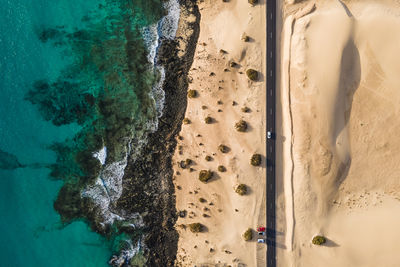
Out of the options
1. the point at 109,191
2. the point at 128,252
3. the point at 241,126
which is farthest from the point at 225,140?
the point at 128,252

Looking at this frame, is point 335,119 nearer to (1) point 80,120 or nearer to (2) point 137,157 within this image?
(2) point 137,157

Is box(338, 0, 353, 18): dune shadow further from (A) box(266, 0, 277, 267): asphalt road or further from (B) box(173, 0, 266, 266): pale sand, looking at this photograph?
(B) box(173, 0, 266, 266): pale sand

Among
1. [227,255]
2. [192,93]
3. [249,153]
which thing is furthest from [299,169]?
[192,93]

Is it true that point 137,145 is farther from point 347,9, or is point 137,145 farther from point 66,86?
point 347,9

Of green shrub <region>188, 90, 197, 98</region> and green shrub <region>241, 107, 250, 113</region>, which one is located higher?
green shrub <region>188, 90, 197, 98</region>

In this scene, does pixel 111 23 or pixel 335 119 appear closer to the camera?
pixel 335 119

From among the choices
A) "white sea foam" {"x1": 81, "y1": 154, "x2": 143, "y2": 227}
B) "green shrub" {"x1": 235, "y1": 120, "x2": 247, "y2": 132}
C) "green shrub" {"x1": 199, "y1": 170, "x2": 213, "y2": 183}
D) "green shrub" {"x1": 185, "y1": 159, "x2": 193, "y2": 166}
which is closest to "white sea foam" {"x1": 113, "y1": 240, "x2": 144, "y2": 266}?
"white sea foam" {"x1": 81, "y1": 154, "x2": 143, "y2": 227}
